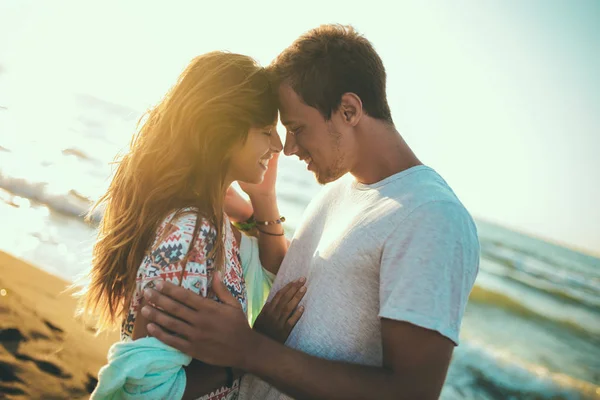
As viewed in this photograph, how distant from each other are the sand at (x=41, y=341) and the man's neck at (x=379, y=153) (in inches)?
95.5

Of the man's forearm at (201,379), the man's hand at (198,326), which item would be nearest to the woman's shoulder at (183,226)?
the man's hand at (198,326)

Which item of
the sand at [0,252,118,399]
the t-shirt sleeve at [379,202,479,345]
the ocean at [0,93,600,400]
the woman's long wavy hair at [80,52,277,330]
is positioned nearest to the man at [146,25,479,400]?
the t-shirt sleeve at [379,202,479,345]

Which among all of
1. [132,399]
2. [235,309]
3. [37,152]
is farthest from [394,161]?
[37,152]

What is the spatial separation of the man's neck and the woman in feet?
1.46

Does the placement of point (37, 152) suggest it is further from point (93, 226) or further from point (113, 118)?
point (113, 118)

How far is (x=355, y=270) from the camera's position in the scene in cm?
193

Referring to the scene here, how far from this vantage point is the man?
1705 millimetres

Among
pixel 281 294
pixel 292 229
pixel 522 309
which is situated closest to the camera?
pixel 281 294

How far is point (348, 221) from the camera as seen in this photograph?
210cm

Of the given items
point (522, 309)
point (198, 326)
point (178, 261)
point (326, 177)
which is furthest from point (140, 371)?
point (522, 309)

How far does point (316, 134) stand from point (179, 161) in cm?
66

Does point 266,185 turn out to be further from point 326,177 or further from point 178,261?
point 178,261

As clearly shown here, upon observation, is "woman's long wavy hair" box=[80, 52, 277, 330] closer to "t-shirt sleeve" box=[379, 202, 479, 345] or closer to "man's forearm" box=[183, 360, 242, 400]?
"man's forearm" box=[183, 360, 242, 400]

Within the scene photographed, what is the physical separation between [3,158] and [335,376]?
10671 millimetres
